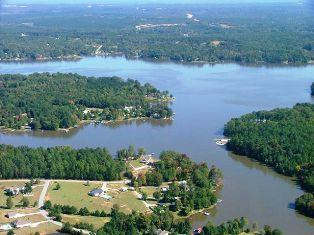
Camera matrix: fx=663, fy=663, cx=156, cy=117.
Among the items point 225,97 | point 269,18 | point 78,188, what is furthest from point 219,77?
point 269,18

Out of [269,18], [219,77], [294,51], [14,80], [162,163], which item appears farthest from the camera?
[269,18]

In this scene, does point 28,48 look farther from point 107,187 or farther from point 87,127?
point 107,187

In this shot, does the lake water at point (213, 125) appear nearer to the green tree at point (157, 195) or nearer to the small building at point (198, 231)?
the small building at point (198, 231)

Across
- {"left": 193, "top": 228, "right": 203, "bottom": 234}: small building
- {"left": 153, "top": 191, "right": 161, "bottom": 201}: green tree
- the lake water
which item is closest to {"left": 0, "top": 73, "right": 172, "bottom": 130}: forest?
the lake water

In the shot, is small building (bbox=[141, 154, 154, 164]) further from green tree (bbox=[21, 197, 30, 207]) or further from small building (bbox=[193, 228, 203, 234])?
small building (bbox=[193, 228, 203, 234])

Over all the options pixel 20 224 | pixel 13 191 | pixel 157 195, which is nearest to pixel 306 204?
pixel 157 195

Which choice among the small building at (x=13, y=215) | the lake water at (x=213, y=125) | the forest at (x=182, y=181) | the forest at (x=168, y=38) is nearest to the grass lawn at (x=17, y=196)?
the small building at (x=13, y=215)

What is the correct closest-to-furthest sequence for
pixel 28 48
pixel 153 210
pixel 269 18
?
pixel 153 210 → pixel 28 48 → pixel 269 18
